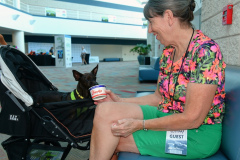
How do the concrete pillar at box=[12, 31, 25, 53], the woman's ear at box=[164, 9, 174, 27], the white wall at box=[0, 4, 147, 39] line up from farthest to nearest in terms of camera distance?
1. the concrete pillar at box=[12, 31, 25, 53]
2. the white wall at box=[0, 4, 147, 39]
3. the woman's ear at box=[164, 9, 174, 27]

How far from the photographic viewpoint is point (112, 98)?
1.91 m

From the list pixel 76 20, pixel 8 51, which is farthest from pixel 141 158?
pixel 76 20

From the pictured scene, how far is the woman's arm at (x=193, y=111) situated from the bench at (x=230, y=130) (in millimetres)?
173

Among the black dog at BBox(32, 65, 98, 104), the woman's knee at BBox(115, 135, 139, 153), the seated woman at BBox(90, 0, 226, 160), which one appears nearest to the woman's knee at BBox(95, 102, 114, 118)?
the seated woman at BBox(90, 0, 226, 160)

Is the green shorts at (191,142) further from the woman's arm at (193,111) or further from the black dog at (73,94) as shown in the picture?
the black dog at (73,94)

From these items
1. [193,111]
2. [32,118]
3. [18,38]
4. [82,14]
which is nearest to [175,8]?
[193,111]

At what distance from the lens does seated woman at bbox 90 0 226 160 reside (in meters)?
1.22

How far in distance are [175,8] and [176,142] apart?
30.8 inches

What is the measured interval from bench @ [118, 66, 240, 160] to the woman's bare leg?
9 cm

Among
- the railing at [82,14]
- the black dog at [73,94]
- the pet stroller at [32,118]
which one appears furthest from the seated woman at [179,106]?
the railing at [82,14]

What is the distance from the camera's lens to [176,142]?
134 centimetres

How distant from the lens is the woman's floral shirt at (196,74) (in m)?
1.21

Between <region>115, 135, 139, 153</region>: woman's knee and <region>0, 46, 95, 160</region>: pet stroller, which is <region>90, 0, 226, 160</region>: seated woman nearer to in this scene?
<region>115, 135, 139, 153</region>: woman's knee

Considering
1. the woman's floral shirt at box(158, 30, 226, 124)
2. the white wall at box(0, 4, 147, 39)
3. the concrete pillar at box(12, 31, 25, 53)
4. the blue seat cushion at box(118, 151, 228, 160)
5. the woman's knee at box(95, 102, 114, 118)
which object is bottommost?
the blue seat cushion at box(118, 151, 228, 160)
